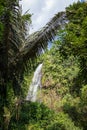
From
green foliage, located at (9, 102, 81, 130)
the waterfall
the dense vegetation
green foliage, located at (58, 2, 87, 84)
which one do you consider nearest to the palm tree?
the dense vegetation

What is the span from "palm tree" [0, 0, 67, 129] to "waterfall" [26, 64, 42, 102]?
277 inches

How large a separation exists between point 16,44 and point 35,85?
9.48 meters

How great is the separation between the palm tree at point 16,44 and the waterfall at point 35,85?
23.1 ft

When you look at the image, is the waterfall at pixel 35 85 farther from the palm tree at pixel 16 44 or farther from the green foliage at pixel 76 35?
the palm tree at pixel 16 44

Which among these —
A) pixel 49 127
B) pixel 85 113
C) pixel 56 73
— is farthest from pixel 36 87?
pixel 49 127

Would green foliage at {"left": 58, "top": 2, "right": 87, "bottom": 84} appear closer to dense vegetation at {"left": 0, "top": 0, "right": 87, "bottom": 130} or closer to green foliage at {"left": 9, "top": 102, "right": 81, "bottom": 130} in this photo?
dense vegetation at {"left": 0, "top": 0, "right": 87, "bottom": 130}

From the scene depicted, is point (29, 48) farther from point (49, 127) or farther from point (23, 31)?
point (49, 127)

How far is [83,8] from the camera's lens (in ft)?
60.6

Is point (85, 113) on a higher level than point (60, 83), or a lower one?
lower

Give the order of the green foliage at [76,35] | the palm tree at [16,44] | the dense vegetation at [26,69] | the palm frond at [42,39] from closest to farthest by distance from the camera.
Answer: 1. the green foliage at [76,35]
2. the dense vegetation at [26,69]
3. the palm tree at [16,44]
4. the palm frond at [42,39]

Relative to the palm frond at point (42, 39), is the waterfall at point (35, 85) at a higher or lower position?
lower

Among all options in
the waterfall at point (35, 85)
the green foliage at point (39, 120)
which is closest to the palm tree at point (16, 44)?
the green foliage at point (39, 120)

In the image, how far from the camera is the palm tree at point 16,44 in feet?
57.2

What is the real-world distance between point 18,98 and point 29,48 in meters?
2.77
